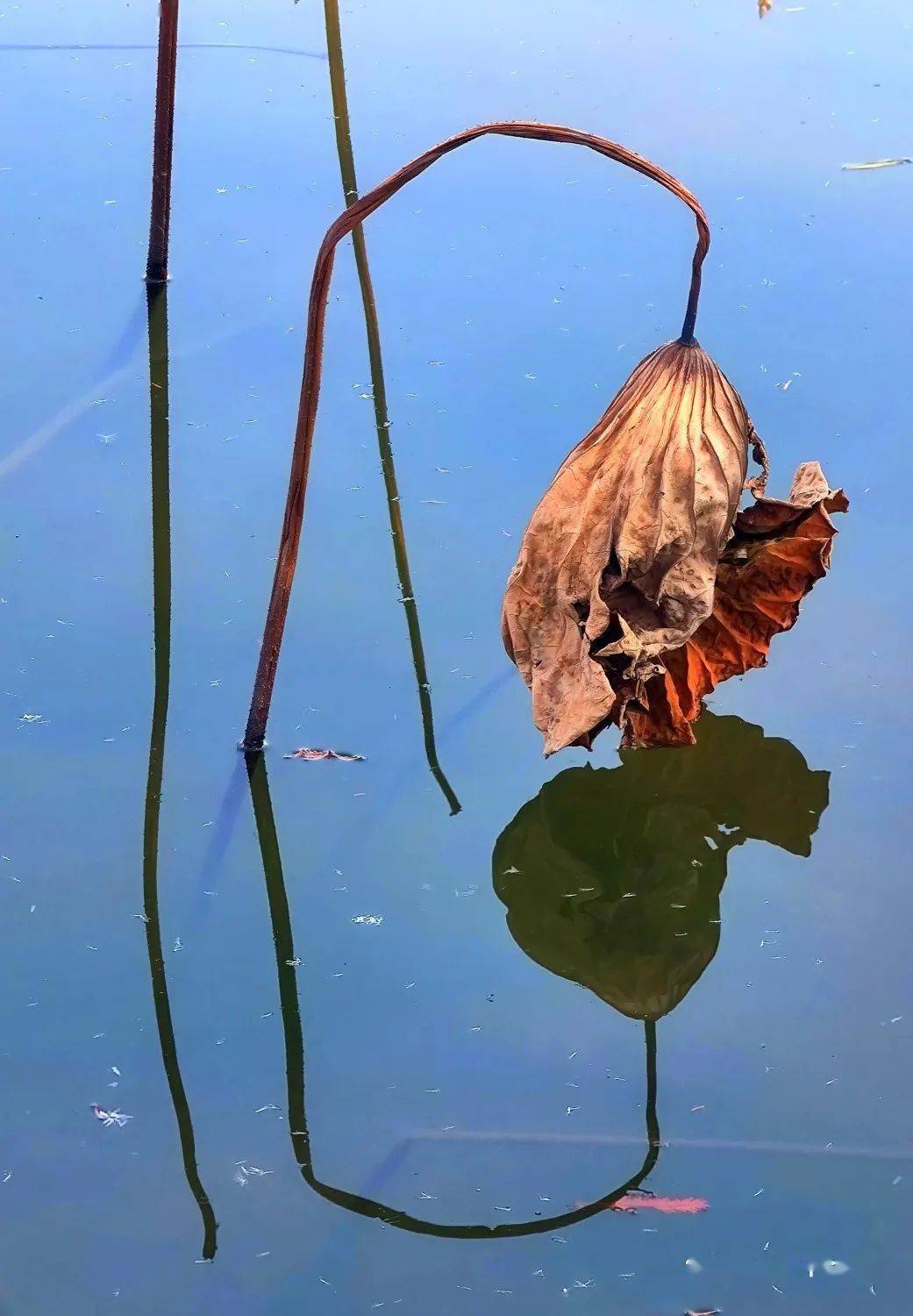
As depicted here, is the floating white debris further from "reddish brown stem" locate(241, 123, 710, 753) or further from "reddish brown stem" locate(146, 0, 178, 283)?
"reddish brown stem" locate(146, 0, 178, 283)

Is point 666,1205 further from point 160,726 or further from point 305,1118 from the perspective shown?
point 160,726

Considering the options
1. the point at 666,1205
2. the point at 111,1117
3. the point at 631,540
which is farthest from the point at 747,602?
the point at 111,1117

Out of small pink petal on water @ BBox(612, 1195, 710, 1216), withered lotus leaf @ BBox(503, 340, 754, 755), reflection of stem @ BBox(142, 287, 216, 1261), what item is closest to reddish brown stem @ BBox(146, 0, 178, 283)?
reflection of stem @ BBox(142, 287, 216, 1261)

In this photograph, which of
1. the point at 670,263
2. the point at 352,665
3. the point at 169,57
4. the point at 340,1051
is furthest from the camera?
the point at 670,263

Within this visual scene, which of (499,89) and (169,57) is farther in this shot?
A: (499,89)

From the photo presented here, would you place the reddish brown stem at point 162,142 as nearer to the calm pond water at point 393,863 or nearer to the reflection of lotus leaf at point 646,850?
the calm pond water at point 393,863

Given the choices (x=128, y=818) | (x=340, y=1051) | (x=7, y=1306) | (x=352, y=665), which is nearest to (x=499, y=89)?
(x=352, y=665)

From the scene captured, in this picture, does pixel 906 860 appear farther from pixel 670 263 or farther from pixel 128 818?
pixel 670 263
